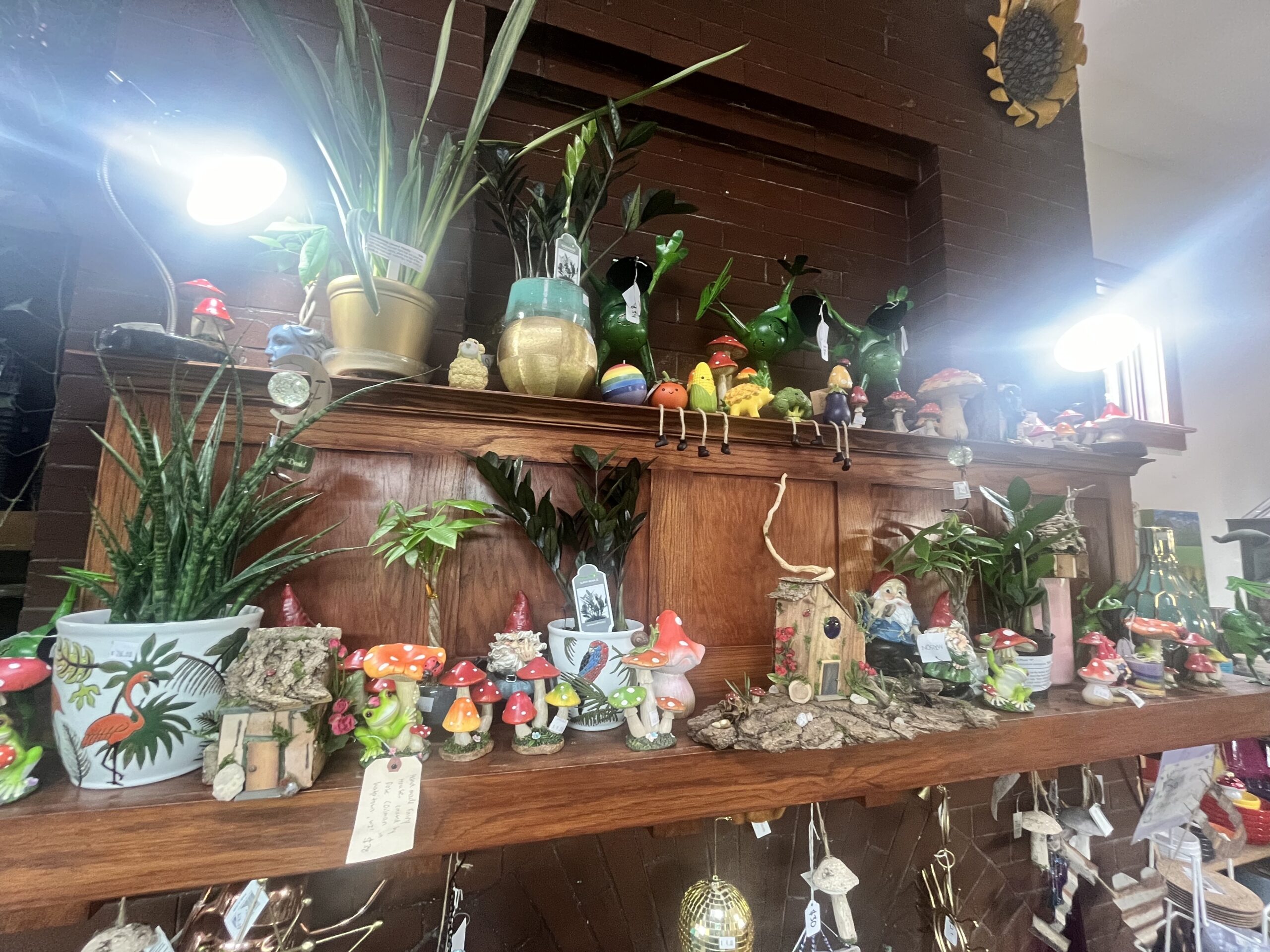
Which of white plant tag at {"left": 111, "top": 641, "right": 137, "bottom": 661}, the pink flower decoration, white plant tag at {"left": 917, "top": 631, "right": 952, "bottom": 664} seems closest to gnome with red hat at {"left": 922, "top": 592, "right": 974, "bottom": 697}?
white plant tag at {"left": 917, "top": 631, "right": 952, "bottom": 664}

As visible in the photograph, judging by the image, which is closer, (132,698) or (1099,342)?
(132,698)

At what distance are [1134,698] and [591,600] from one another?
112cm

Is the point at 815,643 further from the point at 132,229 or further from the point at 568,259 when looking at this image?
the point at 132,229

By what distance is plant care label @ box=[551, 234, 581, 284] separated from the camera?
3.32ft

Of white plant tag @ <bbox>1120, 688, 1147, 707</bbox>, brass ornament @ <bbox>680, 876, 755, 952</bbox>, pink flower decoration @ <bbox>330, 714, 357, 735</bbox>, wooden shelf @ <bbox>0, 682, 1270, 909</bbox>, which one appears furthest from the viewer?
white plant tag @ <bbox>1120, 688, 1147, 707</bbox>

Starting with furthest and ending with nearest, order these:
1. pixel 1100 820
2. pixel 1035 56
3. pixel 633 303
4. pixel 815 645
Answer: pixel 1035 56
pixel 1100 820
pixel 633 303
pixel 815 645

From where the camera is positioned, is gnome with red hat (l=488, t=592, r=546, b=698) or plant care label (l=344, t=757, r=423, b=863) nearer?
plant care label (l=344, t=757, r=423, b=863)

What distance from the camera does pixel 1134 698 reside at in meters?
1.03

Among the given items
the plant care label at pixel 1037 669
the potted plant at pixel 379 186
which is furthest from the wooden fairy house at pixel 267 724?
the plant care label at pixel 1037 669

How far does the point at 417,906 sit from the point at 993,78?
278cm

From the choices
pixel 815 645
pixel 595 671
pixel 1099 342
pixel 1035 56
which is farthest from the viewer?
pixel 1035 56

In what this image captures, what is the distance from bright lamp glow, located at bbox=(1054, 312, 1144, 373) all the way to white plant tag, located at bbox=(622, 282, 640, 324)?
133 cm

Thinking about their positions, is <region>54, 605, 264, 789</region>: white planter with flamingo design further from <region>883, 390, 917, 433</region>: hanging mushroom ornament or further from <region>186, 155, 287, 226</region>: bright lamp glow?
<region>883, 390, 917, 433</region>: hanging mushroom ornament

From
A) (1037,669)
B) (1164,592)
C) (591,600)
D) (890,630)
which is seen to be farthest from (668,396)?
(1164,592)
